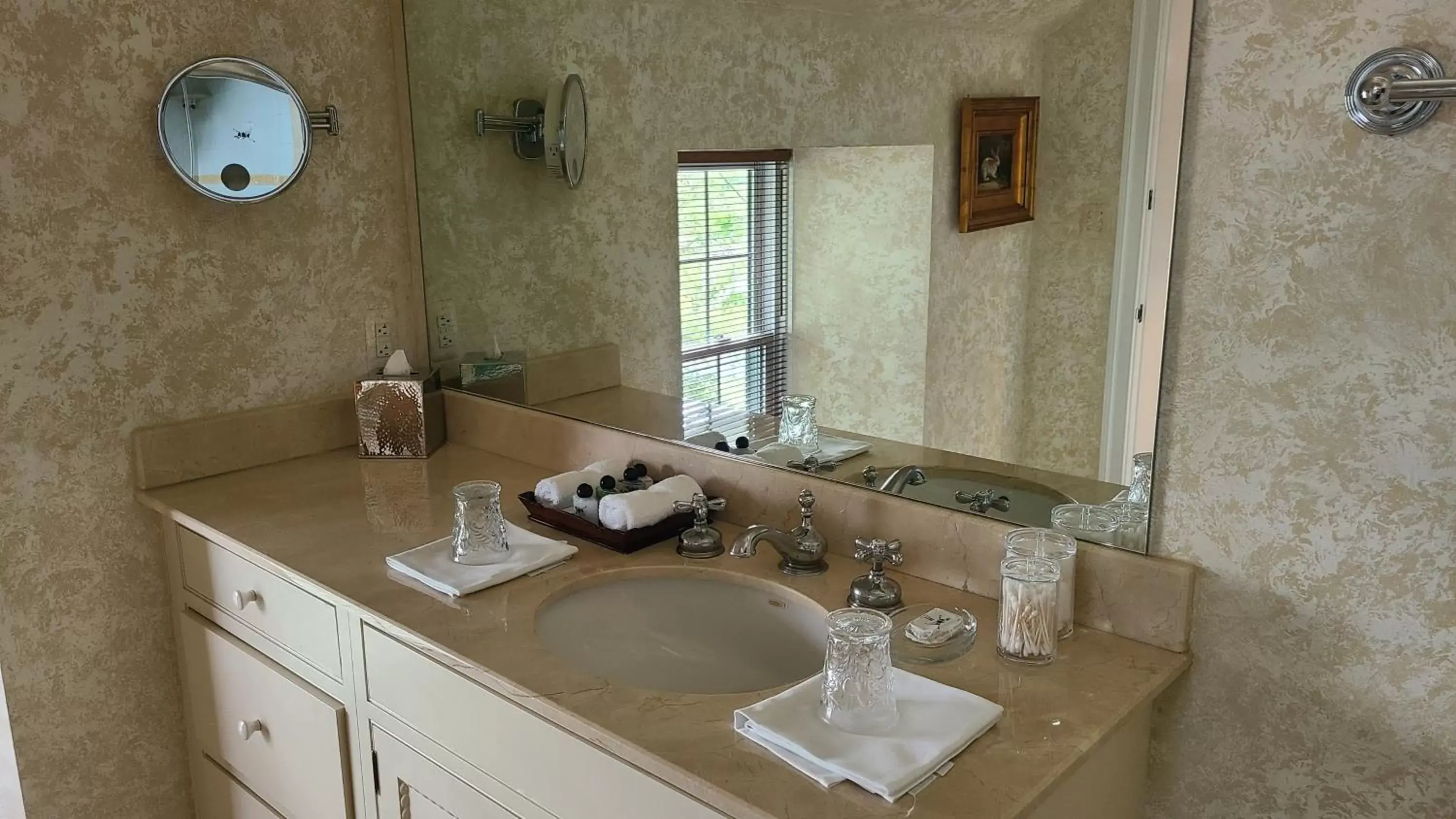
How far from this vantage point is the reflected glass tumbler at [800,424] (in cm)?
163

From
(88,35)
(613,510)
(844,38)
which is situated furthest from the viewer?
(88,35)

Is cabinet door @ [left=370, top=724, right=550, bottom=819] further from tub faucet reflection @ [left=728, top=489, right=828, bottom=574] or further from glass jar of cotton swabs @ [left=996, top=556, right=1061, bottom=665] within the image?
glass jar of cotton swabs @ [left=996, top=556, right=1061, bottom=665]

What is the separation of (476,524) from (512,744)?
40 centimetres

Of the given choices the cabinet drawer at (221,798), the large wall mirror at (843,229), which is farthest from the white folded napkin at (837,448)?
the cabinet drawer at (221,798)

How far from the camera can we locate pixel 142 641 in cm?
196

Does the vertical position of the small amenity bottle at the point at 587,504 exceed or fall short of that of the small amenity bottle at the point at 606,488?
it falls short

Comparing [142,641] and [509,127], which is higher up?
[509,127]

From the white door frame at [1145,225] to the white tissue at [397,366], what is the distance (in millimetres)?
1429

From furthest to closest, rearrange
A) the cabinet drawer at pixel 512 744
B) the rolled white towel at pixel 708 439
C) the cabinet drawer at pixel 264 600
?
the rolled white towel at pixel 708 439, the cabinet drawer at pixel 264 600, the cabinet drawer at pixel 512 744

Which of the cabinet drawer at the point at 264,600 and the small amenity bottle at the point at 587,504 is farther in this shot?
the small amenity bottle at the point at 587,504

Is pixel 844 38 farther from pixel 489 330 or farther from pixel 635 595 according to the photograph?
Answer: pixel 489 330

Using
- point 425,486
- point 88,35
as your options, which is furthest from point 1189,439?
point 88,35

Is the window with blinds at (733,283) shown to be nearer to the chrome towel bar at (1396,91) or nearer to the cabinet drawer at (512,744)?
the cabinet drawer at (512,744)

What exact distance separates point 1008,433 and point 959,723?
46 centimetres
